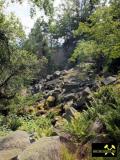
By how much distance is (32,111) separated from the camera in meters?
25.6

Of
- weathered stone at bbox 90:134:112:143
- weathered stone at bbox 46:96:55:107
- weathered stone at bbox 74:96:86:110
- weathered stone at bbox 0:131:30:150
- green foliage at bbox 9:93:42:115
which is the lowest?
weathered stone at bbox 90:134:112:143

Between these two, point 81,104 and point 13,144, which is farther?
point 81,104

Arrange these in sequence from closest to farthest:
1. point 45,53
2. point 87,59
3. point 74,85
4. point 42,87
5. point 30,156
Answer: point 30,156
point 74,85
point 42,87
point 87,59
point 45,53

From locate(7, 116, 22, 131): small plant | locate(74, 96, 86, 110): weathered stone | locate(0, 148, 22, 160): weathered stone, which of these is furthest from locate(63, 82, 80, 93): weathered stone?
locate(0, 148, 22, 160): weathered stone

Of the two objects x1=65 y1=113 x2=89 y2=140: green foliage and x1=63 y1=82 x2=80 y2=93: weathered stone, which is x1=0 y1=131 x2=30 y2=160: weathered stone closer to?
x1=65 y1=113 x2=89 y2=140: green foliage

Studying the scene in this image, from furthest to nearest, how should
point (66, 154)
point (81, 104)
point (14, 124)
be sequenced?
point (81, 104), point (14, 124), point (66, 154)

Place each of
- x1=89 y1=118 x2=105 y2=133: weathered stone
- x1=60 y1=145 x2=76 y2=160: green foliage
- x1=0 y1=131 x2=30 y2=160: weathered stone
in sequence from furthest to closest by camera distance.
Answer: x1=89 y1=118 x2=105 y2=133: weathered stone
x1=0 y1=131 x2=30 y2=160: weathered stone
x1=60 y1=145 x2=76 y2=160: green foliage

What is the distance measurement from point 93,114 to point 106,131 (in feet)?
6.17

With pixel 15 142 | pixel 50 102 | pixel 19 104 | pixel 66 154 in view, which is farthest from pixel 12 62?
pixel 66 154

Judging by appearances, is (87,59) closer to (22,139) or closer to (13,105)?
(13,105)

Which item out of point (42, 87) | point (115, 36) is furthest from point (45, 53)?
point (115, 36)

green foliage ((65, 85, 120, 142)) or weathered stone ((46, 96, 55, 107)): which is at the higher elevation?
weathered stone ((46, 96, 55, 107))

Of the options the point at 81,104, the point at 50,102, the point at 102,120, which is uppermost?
the point at 50,102

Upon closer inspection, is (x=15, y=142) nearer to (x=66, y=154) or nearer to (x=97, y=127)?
(x=66, y=154)
